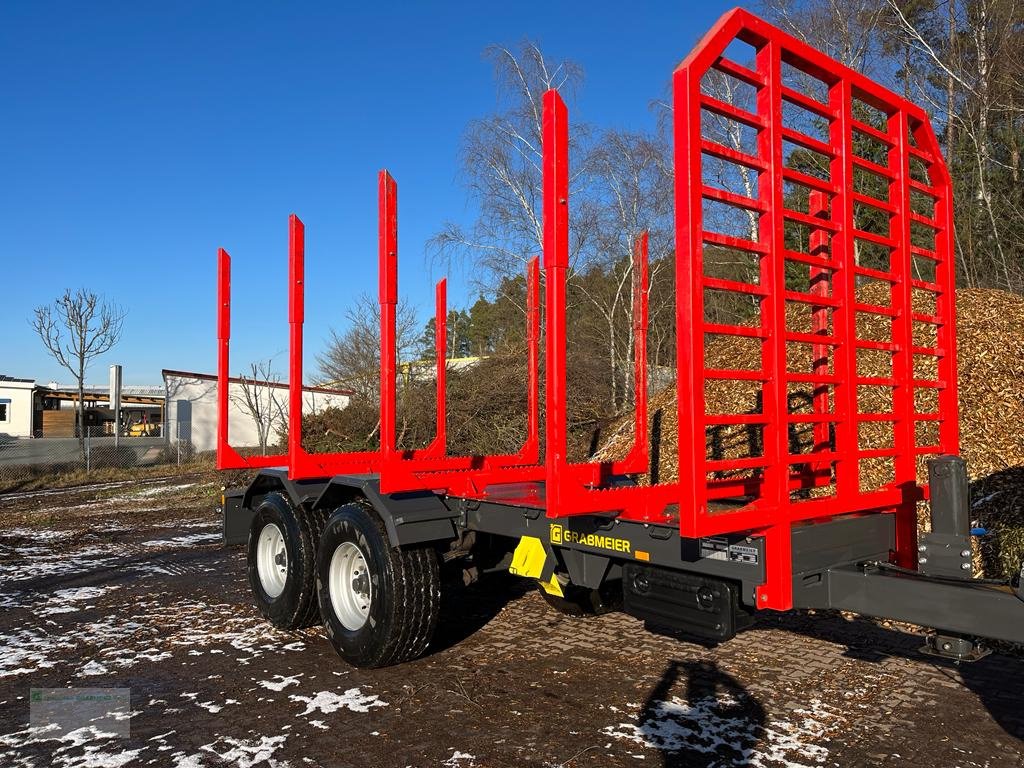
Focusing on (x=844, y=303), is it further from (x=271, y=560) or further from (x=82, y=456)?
(x=82, y=456)

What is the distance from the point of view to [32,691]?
4699 millimetres

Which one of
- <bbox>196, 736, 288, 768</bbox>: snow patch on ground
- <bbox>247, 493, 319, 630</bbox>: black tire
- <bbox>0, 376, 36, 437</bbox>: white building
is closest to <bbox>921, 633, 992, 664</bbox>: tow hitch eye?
<bbox>196, 736, 288, 768</bbox>: snow patch on ground

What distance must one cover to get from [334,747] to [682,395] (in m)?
2.42

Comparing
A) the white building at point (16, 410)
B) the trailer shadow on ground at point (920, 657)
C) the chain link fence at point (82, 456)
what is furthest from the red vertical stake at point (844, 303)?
the white building at point (16, 410)

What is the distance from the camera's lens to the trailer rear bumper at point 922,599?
2.92 metres

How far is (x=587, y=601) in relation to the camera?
5.78 m

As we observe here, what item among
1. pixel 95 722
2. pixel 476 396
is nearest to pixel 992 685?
pixel 95 722

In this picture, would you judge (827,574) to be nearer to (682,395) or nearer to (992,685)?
(682,395)

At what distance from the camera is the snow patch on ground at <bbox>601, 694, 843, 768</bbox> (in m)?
3.56

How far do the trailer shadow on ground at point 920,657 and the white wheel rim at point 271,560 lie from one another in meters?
3.70

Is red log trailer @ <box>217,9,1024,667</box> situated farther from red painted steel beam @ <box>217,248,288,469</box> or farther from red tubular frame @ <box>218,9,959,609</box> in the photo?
red painted steel beam @ <box>217,248,288,469</box>

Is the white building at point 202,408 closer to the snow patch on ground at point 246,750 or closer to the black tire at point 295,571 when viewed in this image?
the black tire at point 295,571

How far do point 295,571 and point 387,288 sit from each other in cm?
236

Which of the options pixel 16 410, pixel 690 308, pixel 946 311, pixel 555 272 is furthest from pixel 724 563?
pixel 16 410
